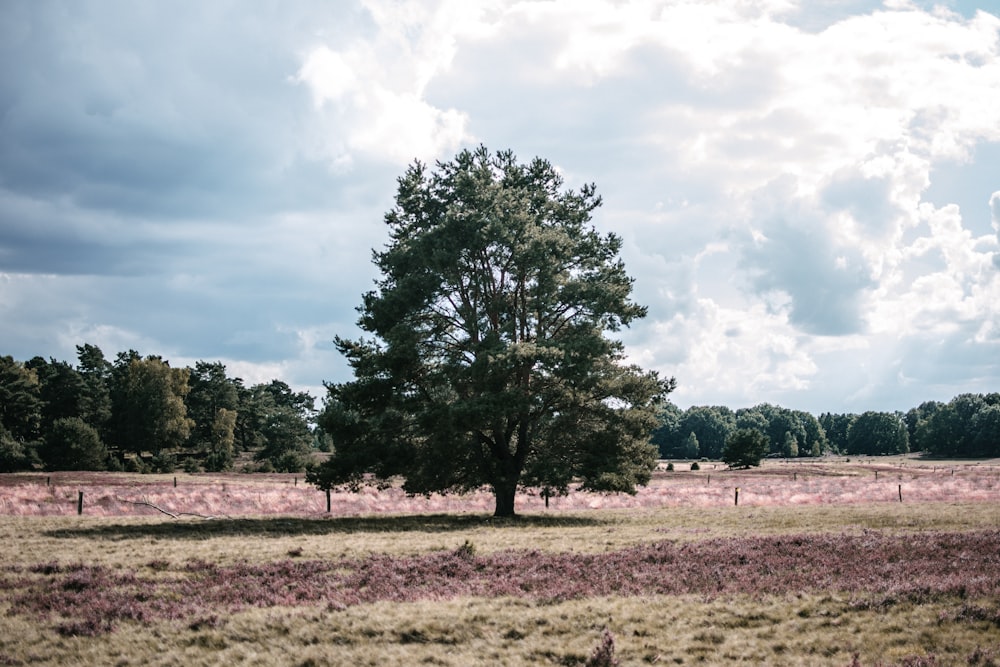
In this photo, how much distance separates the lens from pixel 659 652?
1088 cm

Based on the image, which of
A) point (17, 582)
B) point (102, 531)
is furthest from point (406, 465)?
point (17, 582)

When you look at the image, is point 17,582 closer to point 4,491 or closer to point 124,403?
point 4,491

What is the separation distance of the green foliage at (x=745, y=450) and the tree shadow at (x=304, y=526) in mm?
76712

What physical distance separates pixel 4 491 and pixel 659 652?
45.0 m

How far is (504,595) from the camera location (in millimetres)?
14508

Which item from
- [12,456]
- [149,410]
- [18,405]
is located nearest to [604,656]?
[12,456]

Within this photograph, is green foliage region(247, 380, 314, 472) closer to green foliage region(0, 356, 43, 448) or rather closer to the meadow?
green foliage region(0, 356, 43, 448)

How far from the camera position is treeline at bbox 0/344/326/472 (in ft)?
270

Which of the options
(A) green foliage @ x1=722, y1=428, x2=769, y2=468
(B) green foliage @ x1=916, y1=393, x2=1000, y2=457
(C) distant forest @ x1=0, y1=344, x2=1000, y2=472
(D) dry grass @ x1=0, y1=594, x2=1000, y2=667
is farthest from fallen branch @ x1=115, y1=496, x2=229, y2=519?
(B) green foliage @ x1=916, y1=393, x2=1000, y2=457

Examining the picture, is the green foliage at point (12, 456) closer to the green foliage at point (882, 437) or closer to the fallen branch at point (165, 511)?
the fallen branch at point (165, 511)

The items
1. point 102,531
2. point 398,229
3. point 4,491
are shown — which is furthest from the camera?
point 4,491

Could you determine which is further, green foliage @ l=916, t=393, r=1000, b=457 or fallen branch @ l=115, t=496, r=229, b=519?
green foliage @ l=916, t=393, r=1000, b=457

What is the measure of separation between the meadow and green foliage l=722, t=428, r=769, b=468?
78.8 meters

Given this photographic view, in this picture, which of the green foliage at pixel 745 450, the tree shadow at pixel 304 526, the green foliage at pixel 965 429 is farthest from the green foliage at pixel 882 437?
the tree shadow at pixel 304 526
